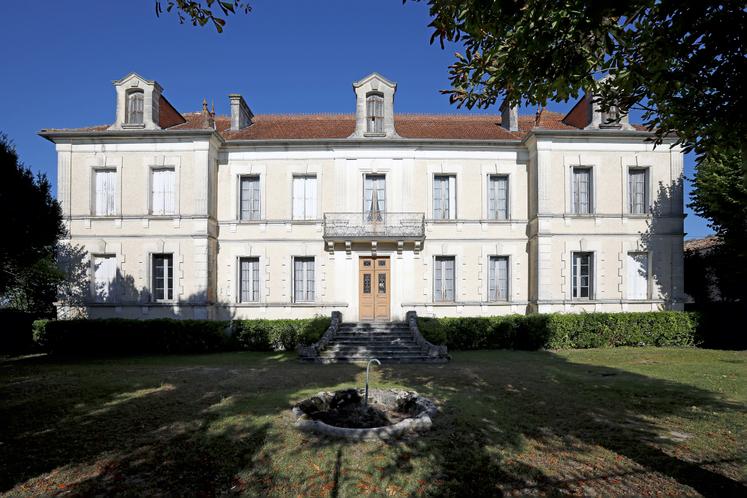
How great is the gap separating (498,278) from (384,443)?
1314cm

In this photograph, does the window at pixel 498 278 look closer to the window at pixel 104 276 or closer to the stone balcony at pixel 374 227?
the stone balcony at pixel 374 227

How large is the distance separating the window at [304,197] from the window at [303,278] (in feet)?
6.13

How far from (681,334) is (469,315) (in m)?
7.71

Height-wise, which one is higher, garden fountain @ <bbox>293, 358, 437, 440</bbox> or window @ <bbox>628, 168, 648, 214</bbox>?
window @ <bbox>628, 168, 648, 214</bbox>

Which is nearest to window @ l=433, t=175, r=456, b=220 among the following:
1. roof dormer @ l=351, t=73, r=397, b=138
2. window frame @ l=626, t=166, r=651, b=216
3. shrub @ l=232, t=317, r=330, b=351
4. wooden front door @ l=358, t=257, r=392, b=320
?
roof dormer @ l=351, t=73, r=397, b=138

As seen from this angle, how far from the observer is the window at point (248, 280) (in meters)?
17.7

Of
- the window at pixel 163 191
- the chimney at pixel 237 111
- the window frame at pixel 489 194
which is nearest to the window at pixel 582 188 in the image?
the window frame at pixel 489 194

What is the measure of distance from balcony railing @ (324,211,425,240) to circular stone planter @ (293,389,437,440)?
921cm

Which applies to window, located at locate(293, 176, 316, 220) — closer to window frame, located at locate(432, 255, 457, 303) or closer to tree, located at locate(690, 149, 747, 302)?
window frame, located at locate(432, 255, 457, 303)

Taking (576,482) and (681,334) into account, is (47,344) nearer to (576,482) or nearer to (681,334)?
(576,482)

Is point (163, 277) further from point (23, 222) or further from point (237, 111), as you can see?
point (237, 111)

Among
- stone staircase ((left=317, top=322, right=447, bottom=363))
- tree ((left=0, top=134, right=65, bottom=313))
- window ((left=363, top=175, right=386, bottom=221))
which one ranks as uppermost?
window ((left=363, top=175, right=386, bottom=221))

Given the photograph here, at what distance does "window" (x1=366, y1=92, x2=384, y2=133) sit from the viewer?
58.7 feet

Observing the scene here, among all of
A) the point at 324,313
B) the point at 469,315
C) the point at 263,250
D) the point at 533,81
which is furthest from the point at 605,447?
the point at 263,250
